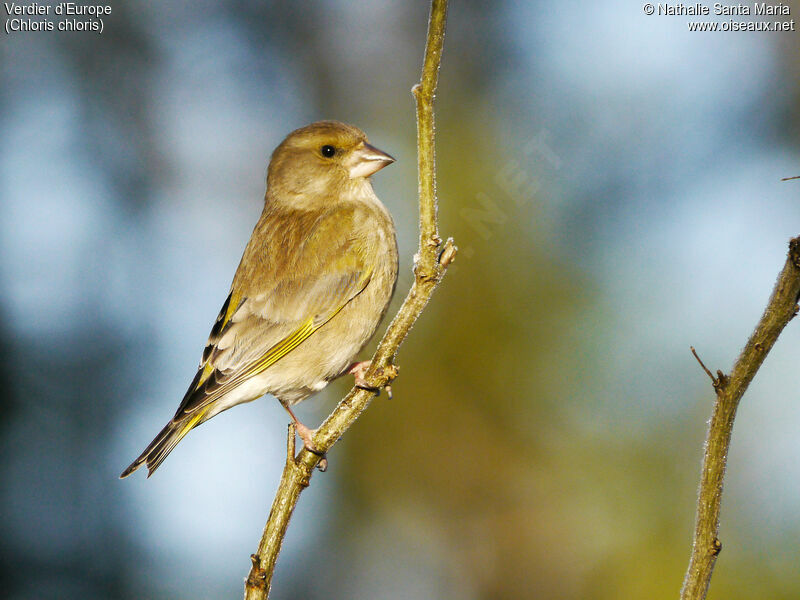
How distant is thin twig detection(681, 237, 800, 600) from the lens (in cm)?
210

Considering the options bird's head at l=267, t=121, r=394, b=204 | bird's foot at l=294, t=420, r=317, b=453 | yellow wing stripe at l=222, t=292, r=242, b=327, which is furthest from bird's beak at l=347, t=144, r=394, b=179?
bird's foot at l=294, t=420, r=317, b=453

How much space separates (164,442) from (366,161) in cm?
195

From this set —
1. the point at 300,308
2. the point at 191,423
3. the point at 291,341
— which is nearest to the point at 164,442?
the point at 191,423

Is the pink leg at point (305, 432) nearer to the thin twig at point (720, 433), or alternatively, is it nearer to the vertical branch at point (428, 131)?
the vertical branch at point (428, 131)

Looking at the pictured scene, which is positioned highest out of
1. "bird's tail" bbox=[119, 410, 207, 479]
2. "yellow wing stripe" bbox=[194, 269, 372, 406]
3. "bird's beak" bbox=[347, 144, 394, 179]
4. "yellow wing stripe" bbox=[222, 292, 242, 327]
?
"bird's beak" bbox=[347, 144, 394, 179]

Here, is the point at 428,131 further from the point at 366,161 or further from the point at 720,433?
the point at 366,161

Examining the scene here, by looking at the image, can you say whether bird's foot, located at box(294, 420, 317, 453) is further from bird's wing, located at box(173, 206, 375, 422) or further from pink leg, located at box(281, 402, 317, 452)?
bird's wing, located at box(173, 206, 375, 422)

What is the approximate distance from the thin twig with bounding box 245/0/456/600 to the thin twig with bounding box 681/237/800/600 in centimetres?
106

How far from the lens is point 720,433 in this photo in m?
2.17

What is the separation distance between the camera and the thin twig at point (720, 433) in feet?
6.89

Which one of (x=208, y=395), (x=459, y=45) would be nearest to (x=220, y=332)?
(x=208, y=395)

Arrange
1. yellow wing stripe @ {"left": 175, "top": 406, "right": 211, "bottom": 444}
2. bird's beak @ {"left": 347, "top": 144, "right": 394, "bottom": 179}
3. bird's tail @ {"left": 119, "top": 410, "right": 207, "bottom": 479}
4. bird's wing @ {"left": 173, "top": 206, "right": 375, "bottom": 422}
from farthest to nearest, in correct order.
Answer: bird's beak @ {"left": 347, "top": 144, "right": 394, "bottom": 179}
bird's wing @ {"left": 173, "top": 206, "right": 375, "bottom": 422}
yellow wing stripe @ {"left": 175, "top": 406, "right": 211, "bottom": 444}
bird's tail @ {"left": 119, "top": 410, "right": 207, "bottom": 479}

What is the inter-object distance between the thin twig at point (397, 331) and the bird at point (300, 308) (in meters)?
0.99

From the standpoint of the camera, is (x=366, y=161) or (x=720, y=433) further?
(x=366, y=161)
